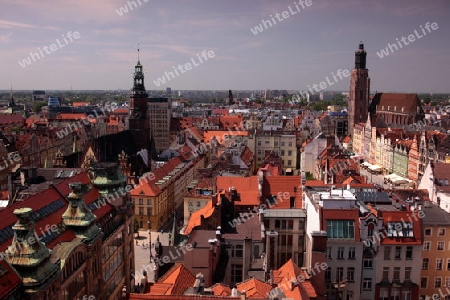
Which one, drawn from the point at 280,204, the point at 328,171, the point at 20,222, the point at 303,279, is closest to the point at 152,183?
the point at 280,204

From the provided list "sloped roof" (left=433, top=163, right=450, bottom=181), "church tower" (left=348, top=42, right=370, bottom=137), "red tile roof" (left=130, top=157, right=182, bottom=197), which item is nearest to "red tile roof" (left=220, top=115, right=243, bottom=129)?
"church tower" (left=348, top=42, right=370, bottom=137)

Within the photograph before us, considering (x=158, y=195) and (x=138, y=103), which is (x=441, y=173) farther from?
(x=138, y=103)

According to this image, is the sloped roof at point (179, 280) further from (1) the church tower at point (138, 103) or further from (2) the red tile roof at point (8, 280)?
(1) the church tower at point (138, 103)

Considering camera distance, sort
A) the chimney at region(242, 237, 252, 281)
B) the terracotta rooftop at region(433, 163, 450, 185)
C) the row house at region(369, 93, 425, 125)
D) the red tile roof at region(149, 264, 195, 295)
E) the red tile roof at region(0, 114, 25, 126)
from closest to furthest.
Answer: the red tile roof at region(149, 264, 195, 295)
the chimney at region(242, 237, 252, 281)
the terracotta rooftop at region(433, 163, 450, 185)
the row house at region(369, 93, 425, 125)
the red tile roof at region(0, 114, 25, 126)

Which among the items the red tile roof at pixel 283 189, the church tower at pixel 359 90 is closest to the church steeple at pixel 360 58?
the church tower at pixel 359 90

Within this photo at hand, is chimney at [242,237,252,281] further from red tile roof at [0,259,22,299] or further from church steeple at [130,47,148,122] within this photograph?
church steeple at [130,47,148,122]

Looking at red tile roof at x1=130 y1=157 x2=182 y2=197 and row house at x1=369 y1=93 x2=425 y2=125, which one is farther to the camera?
row house at x1=369 y1=93 x2=425 y2=125

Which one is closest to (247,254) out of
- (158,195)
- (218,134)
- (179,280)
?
(179,280)

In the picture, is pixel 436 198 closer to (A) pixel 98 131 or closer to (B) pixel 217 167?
(B) pixel 217 167
